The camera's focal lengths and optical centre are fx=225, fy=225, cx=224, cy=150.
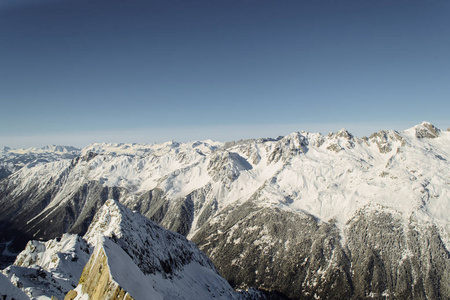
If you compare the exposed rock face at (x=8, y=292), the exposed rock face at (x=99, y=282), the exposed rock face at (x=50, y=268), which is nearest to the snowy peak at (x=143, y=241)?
the exposed rock face at (x=50, y=268)

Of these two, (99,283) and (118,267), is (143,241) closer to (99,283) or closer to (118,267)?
(118,267)

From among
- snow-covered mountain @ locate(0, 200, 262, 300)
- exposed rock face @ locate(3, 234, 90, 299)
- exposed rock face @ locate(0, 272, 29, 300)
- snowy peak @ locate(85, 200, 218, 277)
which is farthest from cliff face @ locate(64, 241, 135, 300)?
exposed rock face @ locate(3, 234, 90, 299)

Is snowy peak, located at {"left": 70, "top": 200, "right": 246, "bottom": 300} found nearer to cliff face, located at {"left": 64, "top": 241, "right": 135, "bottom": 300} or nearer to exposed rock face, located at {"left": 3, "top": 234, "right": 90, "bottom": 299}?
cliff face, located at {"left": 64, "top": 241, "right": 135, "bottom": 300}

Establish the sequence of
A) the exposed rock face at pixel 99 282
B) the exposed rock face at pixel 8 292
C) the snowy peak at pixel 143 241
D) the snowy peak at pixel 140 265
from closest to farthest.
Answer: the exposed rock face at pixel 99 282 < the snowy peak at pixel 140 265 < the exposed rock face at pixel 8 292 < the snowy peak at pixel 143 241

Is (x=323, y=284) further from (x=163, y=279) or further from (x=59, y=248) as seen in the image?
(x=59, y=248)

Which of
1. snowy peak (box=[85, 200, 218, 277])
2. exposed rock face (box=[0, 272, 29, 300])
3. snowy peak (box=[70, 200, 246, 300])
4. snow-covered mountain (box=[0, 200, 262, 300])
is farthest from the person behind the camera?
snowy peak (box=[85, 200, 218, 277])

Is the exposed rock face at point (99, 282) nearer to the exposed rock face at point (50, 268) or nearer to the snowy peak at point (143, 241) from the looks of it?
the snowy peak at point (143, 241)

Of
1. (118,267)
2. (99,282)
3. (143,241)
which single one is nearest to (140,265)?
(143,241)

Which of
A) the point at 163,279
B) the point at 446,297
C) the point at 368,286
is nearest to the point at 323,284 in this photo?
the point at 368,286

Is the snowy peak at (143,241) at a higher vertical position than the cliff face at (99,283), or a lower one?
lower
